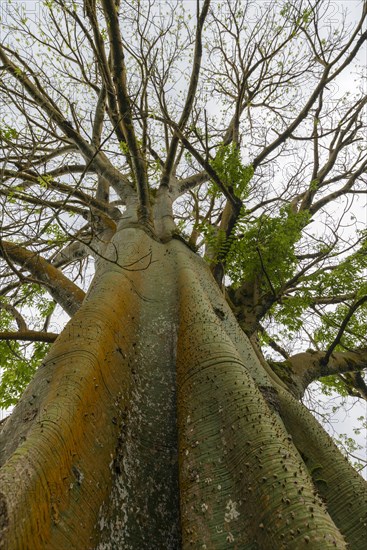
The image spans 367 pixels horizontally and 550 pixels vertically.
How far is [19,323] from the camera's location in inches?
216

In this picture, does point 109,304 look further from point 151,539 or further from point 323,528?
point 323,528

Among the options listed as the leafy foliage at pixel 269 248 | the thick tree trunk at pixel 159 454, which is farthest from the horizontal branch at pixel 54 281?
the leafy foliage at pixel 269 248

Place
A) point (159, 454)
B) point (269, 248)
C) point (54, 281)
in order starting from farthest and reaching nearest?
point (269, 248) → point (54, 281) → point (159, 454)

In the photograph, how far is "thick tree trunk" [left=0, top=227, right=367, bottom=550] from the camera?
47.9 inches

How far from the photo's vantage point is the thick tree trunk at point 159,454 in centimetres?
122

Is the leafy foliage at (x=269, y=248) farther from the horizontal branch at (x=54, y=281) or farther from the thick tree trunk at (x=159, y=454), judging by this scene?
the thick tree trunk at (x=159, y=454)

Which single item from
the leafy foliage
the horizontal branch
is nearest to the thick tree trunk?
the horizontal branch

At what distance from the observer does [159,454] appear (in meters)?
1.78

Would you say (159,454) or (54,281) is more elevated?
(54,281)

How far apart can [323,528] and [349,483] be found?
3.12 ft

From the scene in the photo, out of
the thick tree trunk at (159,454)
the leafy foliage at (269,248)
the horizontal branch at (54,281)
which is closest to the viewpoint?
the thick tree trunk at (159,454)

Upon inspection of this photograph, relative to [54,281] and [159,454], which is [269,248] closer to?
[54,281]

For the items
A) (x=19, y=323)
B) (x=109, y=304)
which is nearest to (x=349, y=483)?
(x=109, y=304)

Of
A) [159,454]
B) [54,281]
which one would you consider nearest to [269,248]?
[54,281]
